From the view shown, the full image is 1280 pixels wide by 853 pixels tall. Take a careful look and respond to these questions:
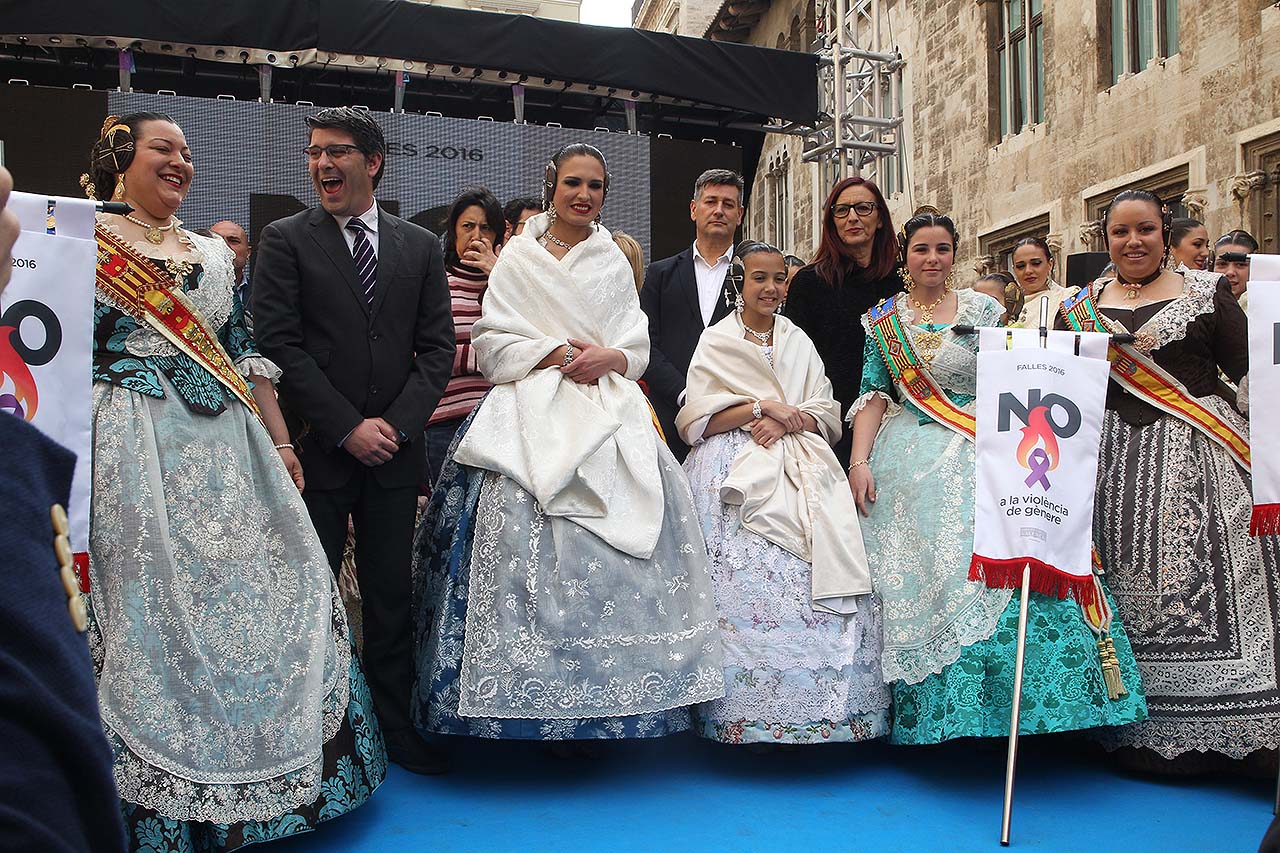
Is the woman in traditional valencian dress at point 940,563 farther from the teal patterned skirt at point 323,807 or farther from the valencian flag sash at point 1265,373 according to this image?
the teal patterned skirt at point 323,807

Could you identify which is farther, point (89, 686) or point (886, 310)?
point (886, 310)

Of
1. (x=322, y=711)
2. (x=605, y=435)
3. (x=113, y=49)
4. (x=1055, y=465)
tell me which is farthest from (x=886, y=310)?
(x=113, y=49)

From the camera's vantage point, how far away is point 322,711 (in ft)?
9.57

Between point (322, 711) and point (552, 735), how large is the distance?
0.69m

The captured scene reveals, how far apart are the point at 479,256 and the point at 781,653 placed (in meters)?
2.22

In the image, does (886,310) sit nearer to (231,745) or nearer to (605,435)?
(605,435)

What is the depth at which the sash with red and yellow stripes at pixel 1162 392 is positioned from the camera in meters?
3.53

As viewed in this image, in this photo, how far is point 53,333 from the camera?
101 inches

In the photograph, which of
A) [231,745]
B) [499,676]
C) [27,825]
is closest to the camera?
[27,825]

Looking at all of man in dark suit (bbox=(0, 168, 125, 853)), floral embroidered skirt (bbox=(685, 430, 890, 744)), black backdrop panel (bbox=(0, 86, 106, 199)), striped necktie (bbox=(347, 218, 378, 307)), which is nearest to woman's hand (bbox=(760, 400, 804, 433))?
floral embroidered skirt (bbox=(685, 430, 890, 744))

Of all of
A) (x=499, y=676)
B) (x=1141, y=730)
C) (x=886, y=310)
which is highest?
(x=886, y=310)

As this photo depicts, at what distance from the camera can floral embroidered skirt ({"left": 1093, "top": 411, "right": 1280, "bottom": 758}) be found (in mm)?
3332

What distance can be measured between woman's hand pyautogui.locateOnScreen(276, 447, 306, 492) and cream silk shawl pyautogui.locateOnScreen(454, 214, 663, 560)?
52 cm

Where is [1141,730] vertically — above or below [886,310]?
below
